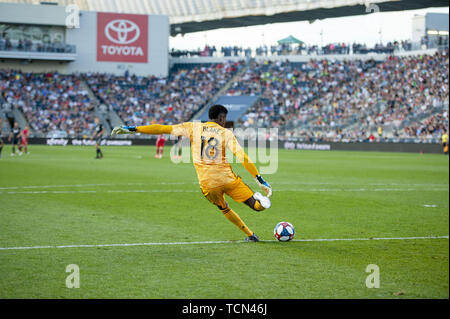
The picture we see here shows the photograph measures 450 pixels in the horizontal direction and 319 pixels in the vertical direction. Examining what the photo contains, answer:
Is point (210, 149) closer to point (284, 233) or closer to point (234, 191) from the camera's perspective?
point (234, 191)

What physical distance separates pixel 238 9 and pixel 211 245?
191 feet

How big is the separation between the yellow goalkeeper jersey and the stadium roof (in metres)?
41.4

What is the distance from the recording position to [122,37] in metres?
61.3

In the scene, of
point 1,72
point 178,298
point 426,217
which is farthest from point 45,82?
point 178,298

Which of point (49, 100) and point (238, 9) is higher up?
point (238, 9)

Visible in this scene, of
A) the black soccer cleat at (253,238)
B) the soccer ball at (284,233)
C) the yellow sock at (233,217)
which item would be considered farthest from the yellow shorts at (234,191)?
the soccer ball at (284,233)

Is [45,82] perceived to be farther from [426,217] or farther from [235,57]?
[426,217]

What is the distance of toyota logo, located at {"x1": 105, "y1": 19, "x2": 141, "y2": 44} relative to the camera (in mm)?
60938

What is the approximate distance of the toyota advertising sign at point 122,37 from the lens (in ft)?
200

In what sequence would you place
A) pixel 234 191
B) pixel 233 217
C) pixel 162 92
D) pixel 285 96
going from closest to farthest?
pixel 234 191, pixel 233 217, pixel 285 96, pixel 162 92

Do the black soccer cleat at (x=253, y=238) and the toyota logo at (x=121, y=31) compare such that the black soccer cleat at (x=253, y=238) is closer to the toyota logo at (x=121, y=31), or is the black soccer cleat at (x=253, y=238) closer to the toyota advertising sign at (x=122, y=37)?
the toyota advertising sign at (x=122, y=37)

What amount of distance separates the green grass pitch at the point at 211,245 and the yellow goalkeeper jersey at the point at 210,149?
1.01 meters

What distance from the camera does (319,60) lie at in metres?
58.2

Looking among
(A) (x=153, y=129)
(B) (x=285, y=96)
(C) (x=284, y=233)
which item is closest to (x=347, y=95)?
(B) (x=285, y=96)
